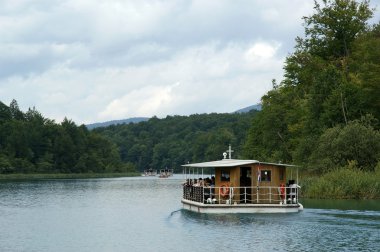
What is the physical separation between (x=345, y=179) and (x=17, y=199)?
34.0 metres

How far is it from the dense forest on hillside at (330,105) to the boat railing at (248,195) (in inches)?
508

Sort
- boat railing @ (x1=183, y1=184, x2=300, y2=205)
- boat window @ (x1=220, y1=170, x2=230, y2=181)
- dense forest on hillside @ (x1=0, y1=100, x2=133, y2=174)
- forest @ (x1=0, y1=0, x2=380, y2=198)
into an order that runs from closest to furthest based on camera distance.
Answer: boat railing @ (x1=183, y1=184, x2=300, y2=205) < boat window @ (x1=220, y1=170, x2=230, y2=181) < forest @ (x1=0, y1=0, x2=380, y2=198) < dense forest on hillside @ (x1=0, y1=100, x2=133, y2=174)

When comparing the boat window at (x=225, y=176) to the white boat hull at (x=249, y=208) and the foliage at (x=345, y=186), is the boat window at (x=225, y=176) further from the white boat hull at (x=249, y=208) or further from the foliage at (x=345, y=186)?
the foliage at (x=345, y=186)

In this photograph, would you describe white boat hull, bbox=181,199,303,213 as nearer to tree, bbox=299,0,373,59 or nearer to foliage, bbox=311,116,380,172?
foliage, bbox=311,116,380,172

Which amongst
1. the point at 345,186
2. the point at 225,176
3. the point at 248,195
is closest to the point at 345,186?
the point at 345,186

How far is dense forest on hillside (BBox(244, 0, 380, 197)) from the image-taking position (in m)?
67.8

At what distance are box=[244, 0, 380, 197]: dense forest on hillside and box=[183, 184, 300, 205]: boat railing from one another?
12.9 m

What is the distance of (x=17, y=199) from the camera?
73.1 metres

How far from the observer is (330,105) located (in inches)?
3103

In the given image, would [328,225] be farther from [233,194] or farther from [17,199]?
[17,199]

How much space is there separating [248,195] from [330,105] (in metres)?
33.0

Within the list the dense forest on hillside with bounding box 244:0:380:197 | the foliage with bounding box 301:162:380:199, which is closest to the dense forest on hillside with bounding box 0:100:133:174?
the dense forest on hillside with bounding box 244:0:380:197

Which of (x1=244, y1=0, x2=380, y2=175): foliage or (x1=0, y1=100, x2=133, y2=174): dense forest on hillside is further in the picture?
(x1=0, y1=100, x2=133, y2=174): dense forest on hillside

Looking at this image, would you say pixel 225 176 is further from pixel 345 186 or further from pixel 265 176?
pixel 345 186
